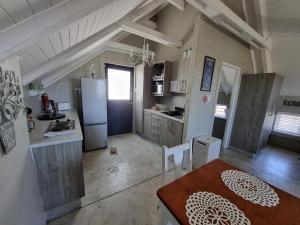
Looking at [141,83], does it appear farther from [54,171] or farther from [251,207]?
[251,207]

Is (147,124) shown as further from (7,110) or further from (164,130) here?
(7,110)

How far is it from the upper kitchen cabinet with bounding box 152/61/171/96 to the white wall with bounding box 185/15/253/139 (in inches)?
44.4

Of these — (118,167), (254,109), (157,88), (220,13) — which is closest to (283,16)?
(220,13)

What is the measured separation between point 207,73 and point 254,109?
5.39ft

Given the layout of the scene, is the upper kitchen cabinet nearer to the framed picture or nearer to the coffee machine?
the framed picture

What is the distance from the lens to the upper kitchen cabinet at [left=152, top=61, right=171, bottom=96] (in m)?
3.37

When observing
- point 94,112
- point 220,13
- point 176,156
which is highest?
point 220,13

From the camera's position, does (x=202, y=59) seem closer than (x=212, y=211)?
No

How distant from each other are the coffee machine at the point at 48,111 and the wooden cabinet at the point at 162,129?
6.68ft

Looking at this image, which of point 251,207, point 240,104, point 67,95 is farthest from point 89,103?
point 240,104

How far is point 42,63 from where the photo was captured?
4.79 feet

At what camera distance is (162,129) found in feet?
10.6

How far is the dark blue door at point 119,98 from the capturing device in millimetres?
3831

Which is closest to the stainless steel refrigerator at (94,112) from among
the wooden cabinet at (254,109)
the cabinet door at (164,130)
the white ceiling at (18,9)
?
the cabinet door at (164,130)
